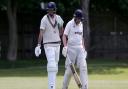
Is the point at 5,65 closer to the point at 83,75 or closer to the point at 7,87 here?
the point at 7,87

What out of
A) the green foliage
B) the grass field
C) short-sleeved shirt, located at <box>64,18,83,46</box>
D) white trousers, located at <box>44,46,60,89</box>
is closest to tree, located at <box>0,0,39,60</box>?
the grass field

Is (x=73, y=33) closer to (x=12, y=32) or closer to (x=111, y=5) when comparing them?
(x=12, y=32)

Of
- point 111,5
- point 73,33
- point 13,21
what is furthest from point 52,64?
point 111,5

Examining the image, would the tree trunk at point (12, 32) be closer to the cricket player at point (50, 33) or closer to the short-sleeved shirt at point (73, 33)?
the short-sleeved shirt at point (73, 33)

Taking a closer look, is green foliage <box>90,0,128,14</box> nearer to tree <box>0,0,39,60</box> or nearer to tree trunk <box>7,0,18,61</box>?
tree <box>0,0,39,60</box>

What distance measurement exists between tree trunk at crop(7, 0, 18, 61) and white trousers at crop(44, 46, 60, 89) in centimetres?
2147

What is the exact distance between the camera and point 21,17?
132 feet

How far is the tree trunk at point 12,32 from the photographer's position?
36.3 m

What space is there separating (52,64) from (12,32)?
22.5 m

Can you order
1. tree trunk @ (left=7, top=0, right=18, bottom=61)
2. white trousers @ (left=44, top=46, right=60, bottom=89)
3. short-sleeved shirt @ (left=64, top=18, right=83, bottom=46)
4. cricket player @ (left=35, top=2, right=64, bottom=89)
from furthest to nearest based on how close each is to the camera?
tree trunk @ (left=7, top=0, right=18, bottom=61), short-sleeved shirt @ (left=64, top=18, right=83, bottom=46), cricket player @ (left=35, top=2, right=64, bottom=89), white trousers @ (left=44, top=46, right=60, bottom=89)

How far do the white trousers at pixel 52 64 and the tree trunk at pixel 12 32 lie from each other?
21468 millimetres

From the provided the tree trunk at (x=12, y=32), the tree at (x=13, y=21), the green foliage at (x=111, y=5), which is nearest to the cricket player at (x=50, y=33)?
the tree at (x=13, y=21)

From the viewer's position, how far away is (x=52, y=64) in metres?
14.6

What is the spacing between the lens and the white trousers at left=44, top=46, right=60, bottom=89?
47.6ft
